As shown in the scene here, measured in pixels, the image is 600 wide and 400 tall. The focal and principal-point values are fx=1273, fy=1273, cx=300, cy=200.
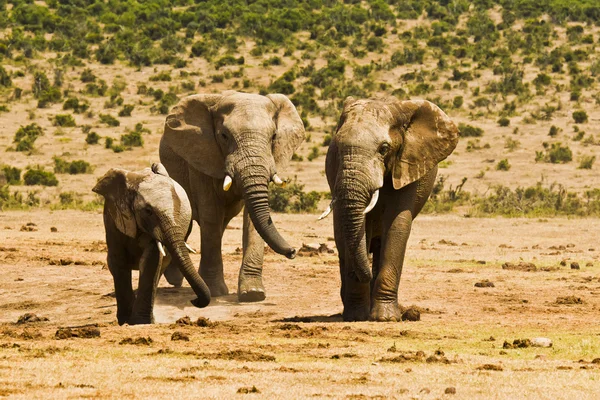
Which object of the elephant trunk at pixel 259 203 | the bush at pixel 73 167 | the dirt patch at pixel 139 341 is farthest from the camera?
the bush at pixel 73 167

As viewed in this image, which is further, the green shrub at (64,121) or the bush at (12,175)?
the green shrub at (64,121)

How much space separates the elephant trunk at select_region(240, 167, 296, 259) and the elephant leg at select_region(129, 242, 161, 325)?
4.92 feet

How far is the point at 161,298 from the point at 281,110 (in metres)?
2.52

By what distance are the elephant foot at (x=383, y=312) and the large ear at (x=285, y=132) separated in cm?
286

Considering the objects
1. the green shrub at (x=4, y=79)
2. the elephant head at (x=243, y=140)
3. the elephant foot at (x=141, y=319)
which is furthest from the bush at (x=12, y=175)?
the elephant foot at (x=141, y=319)

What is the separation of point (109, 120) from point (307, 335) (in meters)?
26.7

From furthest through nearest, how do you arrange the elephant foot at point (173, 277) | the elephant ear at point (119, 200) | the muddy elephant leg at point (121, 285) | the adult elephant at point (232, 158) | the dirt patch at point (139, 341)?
the elephant foot at point (173, 277) → the adult elephant at point (232, 158) → the muddy elephant leg at point (121, 285) → the elephant ear at point (119, 200) → the dirt patch at point (139, 341)

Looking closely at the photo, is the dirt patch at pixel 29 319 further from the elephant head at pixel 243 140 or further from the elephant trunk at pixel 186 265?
the elephant head at pixel 243 140

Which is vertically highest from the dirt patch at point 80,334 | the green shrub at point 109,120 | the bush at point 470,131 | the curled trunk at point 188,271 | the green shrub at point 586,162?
the bush at point 470,131

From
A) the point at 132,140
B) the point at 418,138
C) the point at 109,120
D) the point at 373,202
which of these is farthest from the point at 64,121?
the point at 373,202

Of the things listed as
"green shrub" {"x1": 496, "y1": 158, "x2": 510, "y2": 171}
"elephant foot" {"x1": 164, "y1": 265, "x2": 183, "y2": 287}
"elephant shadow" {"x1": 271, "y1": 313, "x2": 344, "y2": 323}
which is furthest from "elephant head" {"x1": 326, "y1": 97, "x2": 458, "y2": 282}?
"green shrub" {"x1": 496, "y1": 158, "x2": 510, "y2": 171}

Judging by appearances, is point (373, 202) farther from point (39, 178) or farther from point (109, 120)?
point (109, 120)

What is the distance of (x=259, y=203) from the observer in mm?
12953

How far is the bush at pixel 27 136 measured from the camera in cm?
3225
